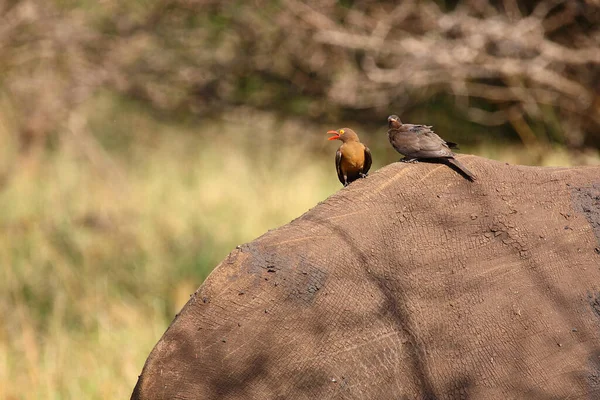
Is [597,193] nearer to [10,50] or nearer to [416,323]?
[416,323]

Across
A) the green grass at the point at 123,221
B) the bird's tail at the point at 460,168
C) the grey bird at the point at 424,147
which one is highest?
the grey bird at the point at 424,147

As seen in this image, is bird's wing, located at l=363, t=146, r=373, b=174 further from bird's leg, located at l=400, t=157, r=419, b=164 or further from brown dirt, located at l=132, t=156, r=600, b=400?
brown dirt, located at l=132, t=156, r=600, b=400

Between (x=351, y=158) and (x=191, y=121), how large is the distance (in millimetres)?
8098

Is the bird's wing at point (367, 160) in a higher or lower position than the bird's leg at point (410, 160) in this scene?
lower

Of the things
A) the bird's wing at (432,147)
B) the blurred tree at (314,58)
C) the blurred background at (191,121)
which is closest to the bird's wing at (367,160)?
the bird's wing at (432,147)

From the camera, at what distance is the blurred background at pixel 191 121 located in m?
5.57

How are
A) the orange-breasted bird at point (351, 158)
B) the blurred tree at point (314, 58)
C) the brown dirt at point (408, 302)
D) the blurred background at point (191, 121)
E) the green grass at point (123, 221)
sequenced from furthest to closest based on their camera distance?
1. the blurred tree at point (314, 58)
2. the blurred background at point (191, 121)
3. the green grass at point (123, 221)
4. the orange-breasted bird at point (351, 158)
5. the brown dirt at point (408, 302)

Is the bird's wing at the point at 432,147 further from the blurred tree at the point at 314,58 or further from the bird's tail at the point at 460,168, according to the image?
the blurred tree at the point at 314,58

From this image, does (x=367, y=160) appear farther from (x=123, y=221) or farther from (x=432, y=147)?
(x=123, y=221)

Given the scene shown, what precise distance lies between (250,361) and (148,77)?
26.4 feet

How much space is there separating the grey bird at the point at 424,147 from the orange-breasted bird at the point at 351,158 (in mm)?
116

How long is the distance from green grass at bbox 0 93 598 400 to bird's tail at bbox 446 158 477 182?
7.67ft

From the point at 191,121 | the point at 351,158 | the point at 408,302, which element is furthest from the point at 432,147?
the point at 191,121

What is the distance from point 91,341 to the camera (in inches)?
196
